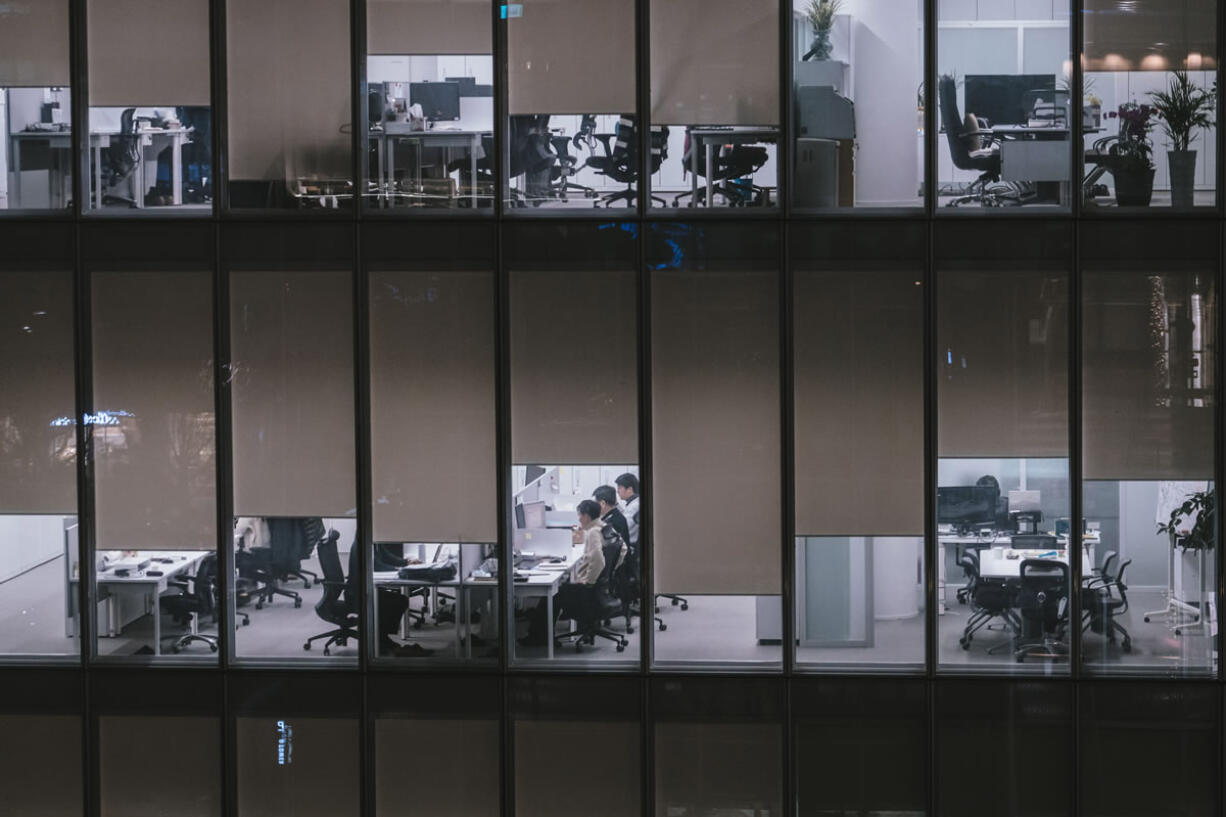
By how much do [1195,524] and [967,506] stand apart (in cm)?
142

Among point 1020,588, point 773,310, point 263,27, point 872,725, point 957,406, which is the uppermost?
point 263,27

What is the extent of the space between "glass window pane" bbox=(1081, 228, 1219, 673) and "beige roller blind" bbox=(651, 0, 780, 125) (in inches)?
91.0

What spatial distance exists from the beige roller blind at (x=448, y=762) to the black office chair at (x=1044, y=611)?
11.3ft

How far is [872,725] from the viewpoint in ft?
26.3

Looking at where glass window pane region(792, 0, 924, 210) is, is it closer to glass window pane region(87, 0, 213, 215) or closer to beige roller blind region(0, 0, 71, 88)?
glass window pane region(87, 0, 213, 215)

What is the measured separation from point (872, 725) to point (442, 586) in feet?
9.45

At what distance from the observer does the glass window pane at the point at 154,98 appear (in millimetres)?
8078

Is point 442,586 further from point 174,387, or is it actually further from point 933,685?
point 933,685

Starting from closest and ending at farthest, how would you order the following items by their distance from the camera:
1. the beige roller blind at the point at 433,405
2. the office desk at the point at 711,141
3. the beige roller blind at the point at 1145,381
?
the beige roller blind at the point at 1145,381
the office desk at the point at 711,141
the beige roller blind at the point at 433,405

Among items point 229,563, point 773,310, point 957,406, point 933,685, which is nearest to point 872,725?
point 933,685

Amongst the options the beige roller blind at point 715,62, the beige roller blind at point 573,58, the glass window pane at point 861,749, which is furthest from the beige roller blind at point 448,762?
the beige roller blind at point 715,62

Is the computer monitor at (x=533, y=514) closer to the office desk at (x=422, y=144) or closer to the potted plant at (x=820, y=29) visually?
the office desk at (x=422, y=144)

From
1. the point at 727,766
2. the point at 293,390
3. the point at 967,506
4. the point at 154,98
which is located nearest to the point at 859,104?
the point at 967,506

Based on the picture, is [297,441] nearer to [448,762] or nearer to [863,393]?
[448,762]
